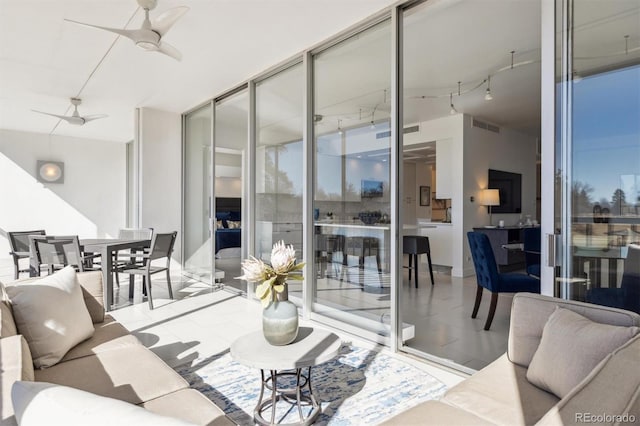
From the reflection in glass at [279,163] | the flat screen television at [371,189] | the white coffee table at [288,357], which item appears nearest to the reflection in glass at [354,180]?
the flat screen television at [371,189]

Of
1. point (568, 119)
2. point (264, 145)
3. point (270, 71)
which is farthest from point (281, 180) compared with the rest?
point (568, 119)

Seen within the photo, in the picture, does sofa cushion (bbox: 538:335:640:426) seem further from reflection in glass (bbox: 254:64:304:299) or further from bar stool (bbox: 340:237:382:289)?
reflection in glass (bbox: 254:64:304:299)

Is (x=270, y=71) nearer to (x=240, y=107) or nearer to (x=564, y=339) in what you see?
(x=240, y=107)

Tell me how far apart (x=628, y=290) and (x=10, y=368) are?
116 inches

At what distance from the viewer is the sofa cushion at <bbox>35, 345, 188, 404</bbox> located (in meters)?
1.63

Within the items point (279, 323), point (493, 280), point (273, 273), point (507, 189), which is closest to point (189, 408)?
point (279, 323)

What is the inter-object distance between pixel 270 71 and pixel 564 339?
14.1 ft

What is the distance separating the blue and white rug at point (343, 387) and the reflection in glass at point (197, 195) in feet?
11.7

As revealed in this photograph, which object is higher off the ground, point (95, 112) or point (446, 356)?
point (95, 112)

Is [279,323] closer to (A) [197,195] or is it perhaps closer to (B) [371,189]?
(B) [371,189]

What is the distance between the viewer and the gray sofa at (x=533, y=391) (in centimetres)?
102

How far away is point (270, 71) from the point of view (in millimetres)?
4812

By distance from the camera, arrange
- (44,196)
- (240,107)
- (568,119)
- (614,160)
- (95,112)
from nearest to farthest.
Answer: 1. (614,160)
2. (568,119)
3. (240,107)
4. (95,112)
5. (44,196)

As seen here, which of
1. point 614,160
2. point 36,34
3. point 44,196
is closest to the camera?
point 614,160
